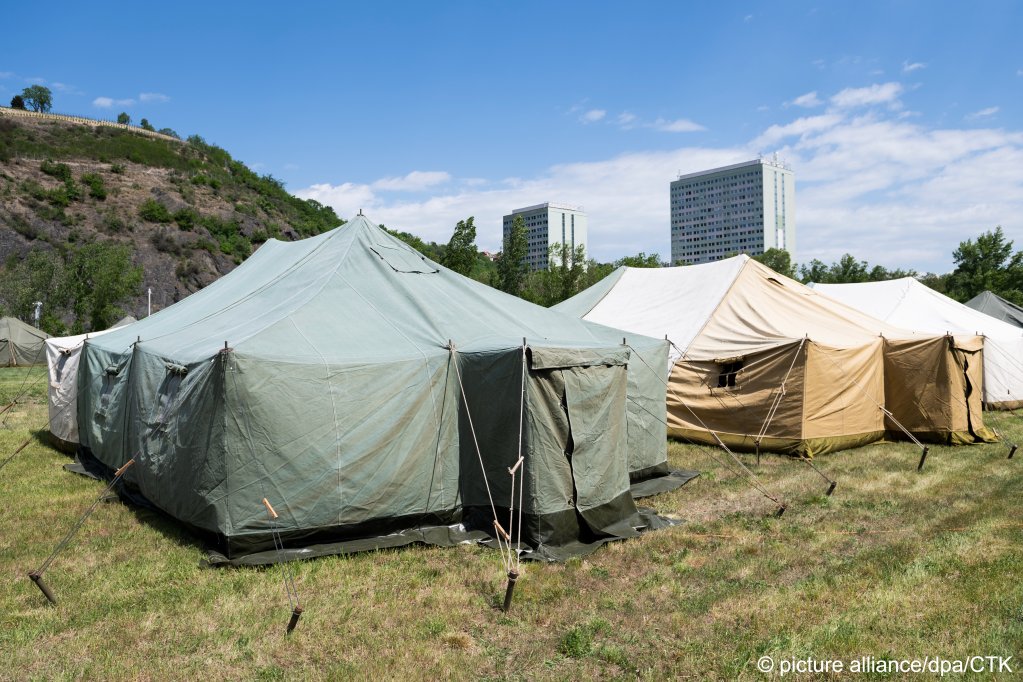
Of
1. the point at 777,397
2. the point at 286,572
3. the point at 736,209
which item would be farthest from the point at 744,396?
the point at 736,209

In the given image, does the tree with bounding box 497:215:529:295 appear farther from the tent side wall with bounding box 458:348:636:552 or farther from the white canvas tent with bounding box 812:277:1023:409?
the tent side wall with bounding box 458:348:636:552

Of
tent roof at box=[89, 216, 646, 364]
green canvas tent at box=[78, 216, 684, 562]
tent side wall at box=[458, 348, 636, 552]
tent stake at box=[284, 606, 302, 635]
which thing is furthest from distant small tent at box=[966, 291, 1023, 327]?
tent stake at box=[284, 606, 302, 635]

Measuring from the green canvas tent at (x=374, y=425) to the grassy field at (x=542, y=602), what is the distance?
16.1 inches

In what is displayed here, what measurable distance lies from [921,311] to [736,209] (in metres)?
98.0

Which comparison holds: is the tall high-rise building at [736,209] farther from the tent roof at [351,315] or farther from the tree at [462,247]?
the tent roof at [351,315]

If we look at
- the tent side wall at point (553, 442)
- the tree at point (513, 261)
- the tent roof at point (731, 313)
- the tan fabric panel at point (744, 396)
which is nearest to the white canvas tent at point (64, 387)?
the tent side wall at point (553, 442)

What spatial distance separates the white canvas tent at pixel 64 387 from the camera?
10664 mm

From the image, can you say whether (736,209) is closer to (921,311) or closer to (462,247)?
(462,247)

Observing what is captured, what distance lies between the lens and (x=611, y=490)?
692 centimetres

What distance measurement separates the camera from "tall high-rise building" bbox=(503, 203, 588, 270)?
99.6 m

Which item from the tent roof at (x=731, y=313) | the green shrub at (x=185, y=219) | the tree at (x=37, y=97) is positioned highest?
the tree at (x=37, y=97)

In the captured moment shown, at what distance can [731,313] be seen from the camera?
12.7 m

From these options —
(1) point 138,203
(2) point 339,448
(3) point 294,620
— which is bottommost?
(3) point 294,620

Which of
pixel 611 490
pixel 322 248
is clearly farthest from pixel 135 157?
pixel 611 490
